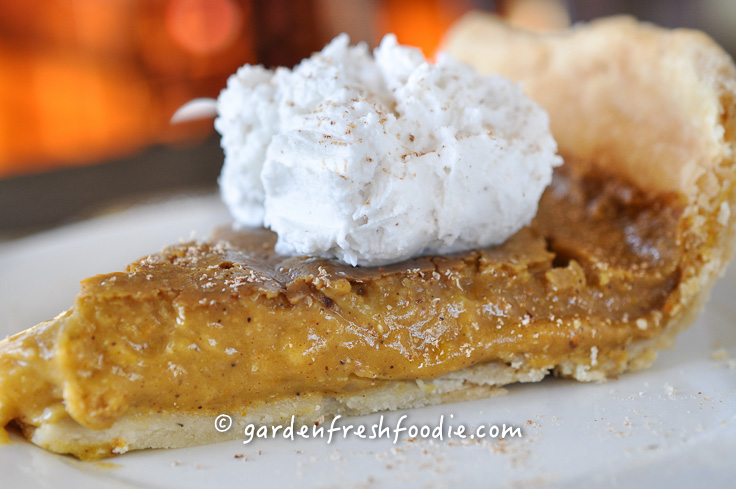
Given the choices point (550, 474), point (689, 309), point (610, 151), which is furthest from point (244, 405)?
point (610, 151)

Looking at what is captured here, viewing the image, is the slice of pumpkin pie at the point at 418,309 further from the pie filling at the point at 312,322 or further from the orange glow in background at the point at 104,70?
the orange glow in background at the point at 104,70

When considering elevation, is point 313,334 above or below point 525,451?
above

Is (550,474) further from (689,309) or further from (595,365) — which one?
(689,309)

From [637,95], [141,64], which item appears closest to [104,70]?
[141,64]

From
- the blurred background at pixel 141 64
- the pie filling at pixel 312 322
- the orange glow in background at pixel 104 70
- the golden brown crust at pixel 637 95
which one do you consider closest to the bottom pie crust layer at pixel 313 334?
the pie filling at pixel 312 322

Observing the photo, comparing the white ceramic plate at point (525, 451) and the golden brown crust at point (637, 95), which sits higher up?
the golden brown crust at point (637, 95)

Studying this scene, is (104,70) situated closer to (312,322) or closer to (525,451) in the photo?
(312,322)

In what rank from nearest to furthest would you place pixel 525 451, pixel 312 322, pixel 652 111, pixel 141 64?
pixel 525 451, pixel 312 322, pixel 652 111, pixel 141 64

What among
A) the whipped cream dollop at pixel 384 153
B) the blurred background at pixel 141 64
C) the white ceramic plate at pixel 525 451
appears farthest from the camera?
the blurred background at pixel 141 64
